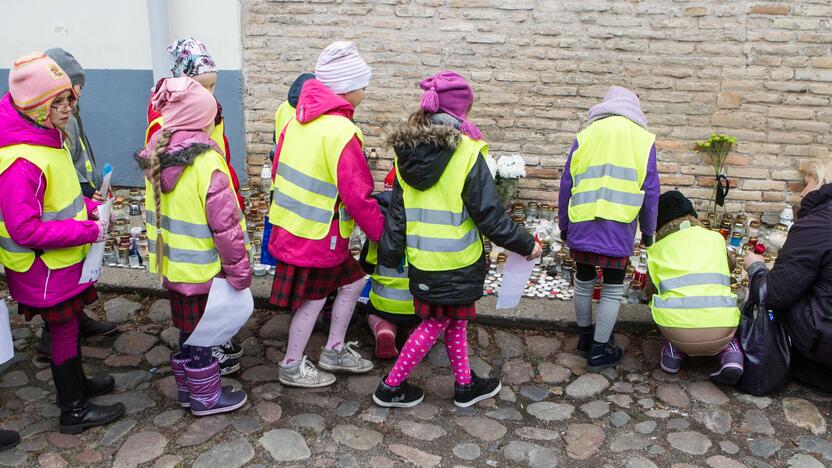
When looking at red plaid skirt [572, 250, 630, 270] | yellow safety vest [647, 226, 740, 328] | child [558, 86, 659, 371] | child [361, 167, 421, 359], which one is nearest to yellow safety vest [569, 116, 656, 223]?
child [558, 86, 659, 371]

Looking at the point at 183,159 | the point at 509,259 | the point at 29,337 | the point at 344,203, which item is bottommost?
the point at 29,337

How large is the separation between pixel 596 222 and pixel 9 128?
290 cm

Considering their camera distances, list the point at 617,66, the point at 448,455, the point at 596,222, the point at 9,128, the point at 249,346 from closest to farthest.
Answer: the point at 9,128, the point at 448,455, the point at 596,222, the point at 249,346, the point at 617,66

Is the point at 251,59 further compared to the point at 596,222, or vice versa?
the point at 251,59

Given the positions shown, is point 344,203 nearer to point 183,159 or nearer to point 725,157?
point 183,159

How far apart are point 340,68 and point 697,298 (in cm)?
227

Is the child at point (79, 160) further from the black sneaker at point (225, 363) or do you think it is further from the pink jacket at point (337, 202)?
the pink jacket at point (337, 202)

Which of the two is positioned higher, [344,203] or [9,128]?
[9,128]

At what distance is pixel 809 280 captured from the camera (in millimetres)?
3625

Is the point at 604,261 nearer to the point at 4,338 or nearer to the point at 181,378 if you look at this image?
the point at 181,378

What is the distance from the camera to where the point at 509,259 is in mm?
3609

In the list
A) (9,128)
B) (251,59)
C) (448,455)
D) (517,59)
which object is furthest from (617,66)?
(9,128)

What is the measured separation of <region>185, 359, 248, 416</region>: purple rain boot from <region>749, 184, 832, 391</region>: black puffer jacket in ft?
9.63

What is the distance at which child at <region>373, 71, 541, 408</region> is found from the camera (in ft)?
10.5
